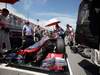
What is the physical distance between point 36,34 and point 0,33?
15928 mm

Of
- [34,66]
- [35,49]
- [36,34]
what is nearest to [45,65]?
[34,66]

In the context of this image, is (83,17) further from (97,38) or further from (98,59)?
(98,59)

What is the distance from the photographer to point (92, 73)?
779 cm

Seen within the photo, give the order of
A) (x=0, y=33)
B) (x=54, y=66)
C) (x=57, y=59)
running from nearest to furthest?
(x=54, y=66) < (x=57, y=59) < (x=0, y=33)

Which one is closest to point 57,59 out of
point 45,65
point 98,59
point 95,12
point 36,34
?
point 45,65

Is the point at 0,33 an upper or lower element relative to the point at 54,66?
upper

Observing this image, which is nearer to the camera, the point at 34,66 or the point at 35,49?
the point at 34,66

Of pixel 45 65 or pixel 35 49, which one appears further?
pixel 35 49

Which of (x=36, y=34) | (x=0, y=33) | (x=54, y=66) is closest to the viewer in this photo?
(x=54, y=66)

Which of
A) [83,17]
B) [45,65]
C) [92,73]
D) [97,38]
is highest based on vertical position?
[83,17]

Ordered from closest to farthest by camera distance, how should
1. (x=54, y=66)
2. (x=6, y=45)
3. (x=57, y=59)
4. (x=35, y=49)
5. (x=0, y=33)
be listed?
(x=54, y=66) → (x=57, y=59) → (x=35, y=49) → (x=0, y=33) → (x=6, y=45)

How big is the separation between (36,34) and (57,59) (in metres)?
17.5

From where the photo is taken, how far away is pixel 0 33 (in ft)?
24.9

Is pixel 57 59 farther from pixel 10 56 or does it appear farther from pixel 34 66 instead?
pixel 10 56
